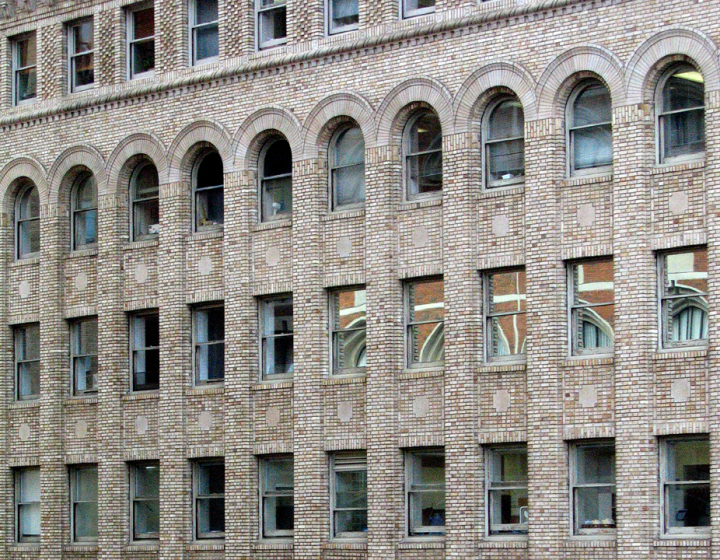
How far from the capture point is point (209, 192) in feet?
138

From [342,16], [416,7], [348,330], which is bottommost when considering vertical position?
[348,330]

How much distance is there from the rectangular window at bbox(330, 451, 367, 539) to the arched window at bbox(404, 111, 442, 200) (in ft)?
18.3

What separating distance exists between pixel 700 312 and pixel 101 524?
15.5 meters

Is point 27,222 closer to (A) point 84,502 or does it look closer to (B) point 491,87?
(A) point 84,502

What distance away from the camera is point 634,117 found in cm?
3481

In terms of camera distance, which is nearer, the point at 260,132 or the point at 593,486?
the point at 593,486

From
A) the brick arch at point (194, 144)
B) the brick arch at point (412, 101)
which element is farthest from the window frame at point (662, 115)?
the brick arch at point (194, 144)

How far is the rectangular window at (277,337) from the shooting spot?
40.2 meters

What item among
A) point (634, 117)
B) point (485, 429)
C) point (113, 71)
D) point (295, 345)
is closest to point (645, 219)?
point (634, 117)

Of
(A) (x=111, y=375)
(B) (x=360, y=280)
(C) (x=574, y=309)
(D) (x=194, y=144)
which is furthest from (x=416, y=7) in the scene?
(A) (x=111, y=375)

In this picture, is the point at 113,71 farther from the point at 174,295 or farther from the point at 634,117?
the point at 634,117

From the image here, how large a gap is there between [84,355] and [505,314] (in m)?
11.8

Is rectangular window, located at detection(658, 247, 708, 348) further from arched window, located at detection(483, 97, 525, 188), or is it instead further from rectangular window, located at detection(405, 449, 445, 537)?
rectangular window, located at detection(405, 449, 445, 537)

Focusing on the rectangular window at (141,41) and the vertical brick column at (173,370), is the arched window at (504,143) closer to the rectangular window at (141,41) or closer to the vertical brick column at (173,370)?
the vertical brick column at (173,370)
